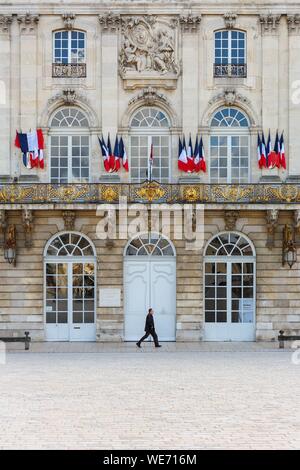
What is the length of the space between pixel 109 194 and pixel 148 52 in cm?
543

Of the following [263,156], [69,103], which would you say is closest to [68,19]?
[69,103]

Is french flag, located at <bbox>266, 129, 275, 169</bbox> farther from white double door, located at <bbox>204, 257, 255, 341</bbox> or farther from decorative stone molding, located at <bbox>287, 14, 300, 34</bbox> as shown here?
decorative stone molding, located at <bbox>287, 14, 300, 34</bbox>

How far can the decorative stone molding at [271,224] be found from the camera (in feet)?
125

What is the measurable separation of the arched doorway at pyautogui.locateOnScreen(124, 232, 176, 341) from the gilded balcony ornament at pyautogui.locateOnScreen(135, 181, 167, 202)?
4.81ft

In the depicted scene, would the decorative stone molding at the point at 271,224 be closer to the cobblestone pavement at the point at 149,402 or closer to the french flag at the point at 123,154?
the french flag at the point at 123,154

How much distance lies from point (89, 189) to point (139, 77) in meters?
4.47

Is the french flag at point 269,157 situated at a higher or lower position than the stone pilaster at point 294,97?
lower

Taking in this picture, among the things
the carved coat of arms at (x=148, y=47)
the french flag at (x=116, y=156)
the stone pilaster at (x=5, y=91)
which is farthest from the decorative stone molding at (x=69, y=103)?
the carved coat of arms at (x=148, y=47)

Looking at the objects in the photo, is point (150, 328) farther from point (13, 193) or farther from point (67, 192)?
point (13, 193)

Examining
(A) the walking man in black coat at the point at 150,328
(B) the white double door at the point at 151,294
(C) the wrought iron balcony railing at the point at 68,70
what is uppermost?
(C) the wrought iron balcony railing at the point at 68,70

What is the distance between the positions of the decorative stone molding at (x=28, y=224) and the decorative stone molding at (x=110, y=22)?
712cm
